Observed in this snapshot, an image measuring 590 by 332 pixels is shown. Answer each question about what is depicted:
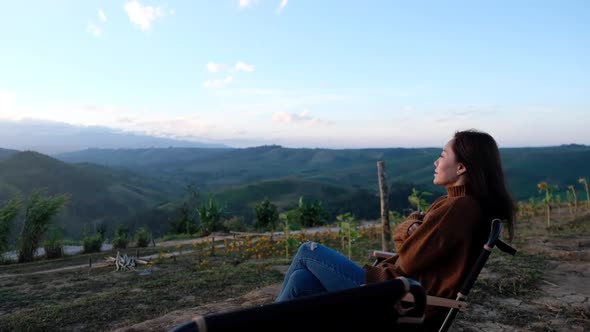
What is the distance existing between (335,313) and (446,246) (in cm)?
84

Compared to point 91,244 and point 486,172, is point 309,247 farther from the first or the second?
point 91,244

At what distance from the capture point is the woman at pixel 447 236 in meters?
1.71

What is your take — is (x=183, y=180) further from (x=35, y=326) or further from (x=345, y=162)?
(x=35, y=326)

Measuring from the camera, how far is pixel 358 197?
52031mm

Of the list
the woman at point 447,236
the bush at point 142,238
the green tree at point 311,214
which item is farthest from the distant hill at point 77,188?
the woman at point 447,236

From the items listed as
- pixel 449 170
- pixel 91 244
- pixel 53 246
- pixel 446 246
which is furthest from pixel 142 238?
pixel 446 246

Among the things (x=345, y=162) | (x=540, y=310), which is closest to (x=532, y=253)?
(x=540, y=310)

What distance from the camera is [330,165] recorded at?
414 feet

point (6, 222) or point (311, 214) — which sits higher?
point (6, 222)

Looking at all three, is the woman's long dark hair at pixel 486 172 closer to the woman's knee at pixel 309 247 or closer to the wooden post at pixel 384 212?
the woman's knee at pixel 309 247

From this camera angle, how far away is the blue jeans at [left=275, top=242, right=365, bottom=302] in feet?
6.30

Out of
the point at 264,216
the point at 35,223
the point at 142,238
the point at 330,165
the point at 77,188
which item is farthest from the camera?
the point at 330,165

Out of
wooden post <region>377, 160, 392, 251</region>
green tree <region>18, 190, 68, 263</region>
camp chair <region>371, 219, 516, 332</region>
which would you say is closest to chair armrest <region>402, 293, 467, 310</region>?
camp chair <region>371, 219, 516, 332</region>

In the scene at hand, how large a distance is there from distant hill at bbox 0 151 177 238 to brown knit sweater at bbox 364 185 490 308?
164 feet
